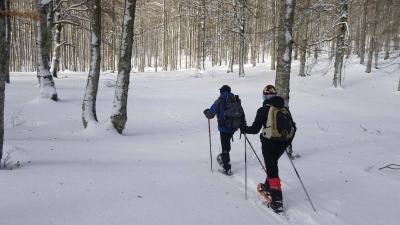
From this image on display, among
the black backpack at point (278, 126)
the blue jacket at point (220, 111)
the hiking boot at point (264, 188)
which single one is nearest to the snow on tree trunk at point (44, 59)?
the blue jacket at point (220, 111)

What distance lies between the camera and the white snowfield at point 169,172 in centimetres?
516

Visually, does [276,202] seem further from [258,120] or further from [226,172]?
[226,172]

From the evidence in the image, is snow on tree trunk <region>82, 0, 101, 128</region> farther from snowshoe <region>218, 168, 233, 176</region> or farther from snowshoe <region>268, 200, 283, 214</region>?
snowshoe <region>268, 200, 283, 214</region>

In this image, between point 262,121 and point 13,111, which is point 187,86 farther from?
point 262,121

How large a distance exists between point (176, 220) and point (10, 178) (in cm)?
268

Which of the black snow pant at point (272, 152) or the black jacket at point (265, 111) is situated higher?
the black jacket at point (265, 111)

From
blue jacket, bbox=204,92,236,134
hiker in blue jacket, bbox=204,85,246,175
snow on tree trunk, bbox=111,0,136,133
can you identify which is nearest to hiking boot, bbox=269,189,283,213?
hiker in blue jacket, bbox=204,85,246,175

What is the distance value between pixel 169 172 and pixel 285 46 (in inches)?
178

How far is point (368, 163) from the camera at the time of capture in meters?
9.40

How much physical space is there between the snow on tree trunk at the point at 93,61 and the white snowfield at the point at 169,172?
739 millimetres

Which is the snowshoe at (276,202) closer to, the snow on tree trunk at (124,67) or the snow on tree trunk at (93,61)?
the snow on tree trunk at (124,67)

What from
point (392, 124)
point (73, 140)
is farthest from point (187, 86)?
point (73, 140)

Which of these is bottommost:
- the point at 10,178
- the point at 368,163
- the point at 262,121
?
the point at 368,163

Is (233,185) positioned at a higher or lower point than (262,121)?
lower
